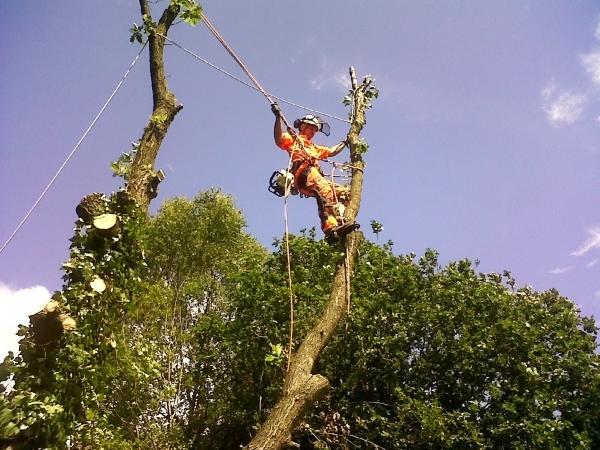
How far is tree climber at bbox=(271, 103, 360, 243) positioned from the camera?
6.23 metres

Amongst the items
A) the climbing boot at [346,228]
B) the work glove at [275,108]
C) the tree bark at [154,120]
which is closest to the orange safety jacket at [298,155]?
the work glove at [275,108]

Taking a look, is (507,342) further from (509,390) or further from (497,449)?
(497,449)

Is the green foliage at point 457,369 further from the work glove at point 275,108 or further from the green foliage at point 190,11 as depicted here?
the green foliage at point 190,11

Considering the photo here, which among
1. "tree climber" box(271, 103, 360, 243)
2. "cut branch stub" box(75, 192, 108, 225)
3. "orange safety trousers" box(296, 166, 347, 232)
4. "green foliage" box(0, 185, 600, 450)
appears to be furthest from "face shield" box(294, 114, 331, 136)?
"cut branch stub" box(75, 192, 108, 225)

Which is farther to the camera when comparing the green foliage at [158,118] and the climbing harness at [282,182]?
the climbing harness at [282,182]

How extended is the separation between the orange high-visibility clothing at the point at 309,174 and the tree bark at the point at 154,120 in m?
2.28

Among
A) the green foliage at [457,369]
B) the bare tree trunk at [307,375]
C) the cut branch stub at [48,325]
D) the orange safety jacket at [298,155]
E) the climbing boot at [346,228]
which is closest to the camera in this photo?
the cut branch stub at [48,325]

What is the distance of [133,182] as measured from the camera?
12.6 feet

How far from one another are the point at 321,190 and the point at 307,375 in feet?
10.1

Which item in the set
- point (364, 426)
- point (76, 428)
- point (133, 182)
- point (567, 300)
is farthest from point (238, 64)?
point (567, 300)

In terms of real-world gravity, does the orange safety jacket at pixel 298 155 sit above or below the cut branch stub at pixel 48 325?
above

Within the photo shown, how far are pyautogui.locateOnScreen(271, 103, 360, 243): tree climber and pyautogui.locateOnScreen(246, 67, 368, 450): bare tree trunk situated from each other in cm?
73

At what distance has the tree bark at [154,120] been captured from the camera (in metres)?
3.87

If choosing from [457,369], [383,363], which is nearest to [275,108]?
[383,363]
